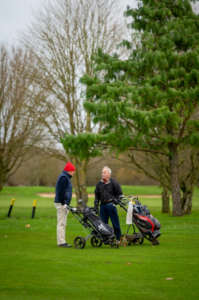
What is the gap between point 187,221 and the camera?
15625 mm

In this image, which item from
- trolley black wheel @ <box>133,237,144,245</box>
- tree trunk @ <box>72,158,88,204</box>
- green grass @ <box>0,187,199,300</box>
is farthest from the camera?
tree trunk @ <box>72,158,88,204</box>

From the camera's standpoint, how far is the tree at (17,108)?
69.2 ft

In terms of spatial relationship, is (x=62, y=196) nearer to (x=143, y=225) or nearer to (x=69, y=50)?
(x=143, y=225)

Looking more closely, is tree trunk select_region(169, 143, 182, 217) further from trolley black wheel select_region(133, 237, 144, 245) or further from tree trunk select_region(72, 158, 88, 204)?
trolley black wheel select_region(133, 237, 144, 245)

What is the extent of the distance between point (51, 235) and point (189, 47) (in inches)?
376

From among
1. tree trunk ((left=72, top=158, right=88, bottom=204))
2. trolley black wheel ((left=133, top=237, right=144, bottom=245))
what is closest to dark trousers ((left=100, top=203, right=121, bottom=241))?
trolley black wheel ((left=133, top=237, right=144, bottom=245))

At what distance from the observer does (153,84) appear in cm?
1587

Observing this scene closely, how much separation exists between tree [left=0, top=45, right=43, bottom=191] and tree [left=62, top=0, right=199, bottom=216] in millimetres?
5940

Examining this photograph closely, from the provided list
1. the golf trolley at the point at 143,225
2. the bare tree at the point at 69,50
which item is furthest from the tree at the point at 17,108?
the golf trolley at the point at 143,225

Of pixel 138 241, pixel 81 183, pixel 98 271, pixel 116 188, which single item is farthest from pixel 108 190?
pixel 81 183

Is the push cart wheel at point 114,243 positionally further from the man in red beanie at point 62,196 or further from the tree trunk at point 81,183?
the tree trunk at point 81,183

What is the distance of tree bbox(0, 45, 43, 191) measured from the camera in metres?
21.1

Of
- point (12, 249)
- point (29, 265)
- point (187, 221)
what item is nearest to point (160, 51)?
point (187, 221)

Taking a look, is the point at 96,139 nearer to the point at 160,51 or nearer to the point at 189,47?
the point at 160,51
